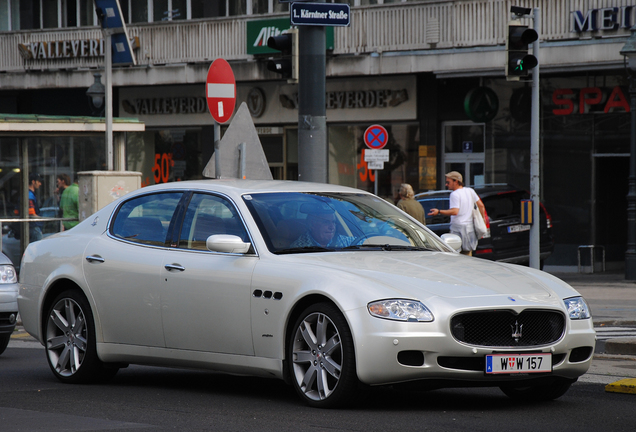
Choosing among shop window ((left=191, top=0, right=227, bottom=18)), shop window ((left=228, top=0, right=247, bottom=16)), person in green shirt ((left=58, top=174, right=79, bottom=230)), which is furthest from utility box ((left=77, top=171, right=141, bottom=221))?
shop window ((left=191, top=0, right=227, bottom=18))

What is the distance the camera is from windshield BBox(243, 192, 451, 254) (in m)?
7.60

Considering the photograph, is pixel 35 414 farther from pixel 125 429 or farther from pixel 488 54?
pixel 488 54

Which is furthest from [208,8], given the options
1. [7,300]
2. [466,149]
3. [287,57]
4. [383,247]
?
[383,247]

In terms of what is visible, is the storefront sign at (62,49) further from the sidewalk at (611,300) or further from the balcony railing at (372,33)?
the sidewalk at (611,300)

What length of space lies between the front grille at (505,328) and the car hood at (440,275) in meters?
0.12

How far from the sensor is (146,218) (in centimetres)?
849

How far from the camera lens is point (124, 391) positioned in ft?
26.7

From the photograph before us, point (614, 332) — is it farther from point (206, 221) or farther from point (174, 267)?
point (174, 267)

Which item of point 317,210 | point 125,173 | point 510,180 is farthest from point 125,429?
point 510,180

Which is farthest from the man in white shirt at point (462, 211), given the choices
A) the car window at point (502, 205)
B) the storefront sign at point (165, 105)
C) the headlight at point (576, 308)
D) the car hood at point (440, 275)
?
the storefront sign at point (165, 105)

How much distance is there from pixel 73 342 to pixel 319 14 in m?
5.15

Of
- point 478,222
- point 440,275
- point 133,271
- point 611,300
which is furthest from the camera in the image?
point 478,222

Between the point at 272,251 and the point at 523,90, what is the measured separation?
61.4ft

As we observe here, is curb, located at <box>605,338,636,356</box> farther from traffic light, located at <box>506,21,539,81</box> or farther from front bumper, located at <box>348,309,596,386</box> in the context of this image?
traffic light, located at <box>506,21,539,81</box>
